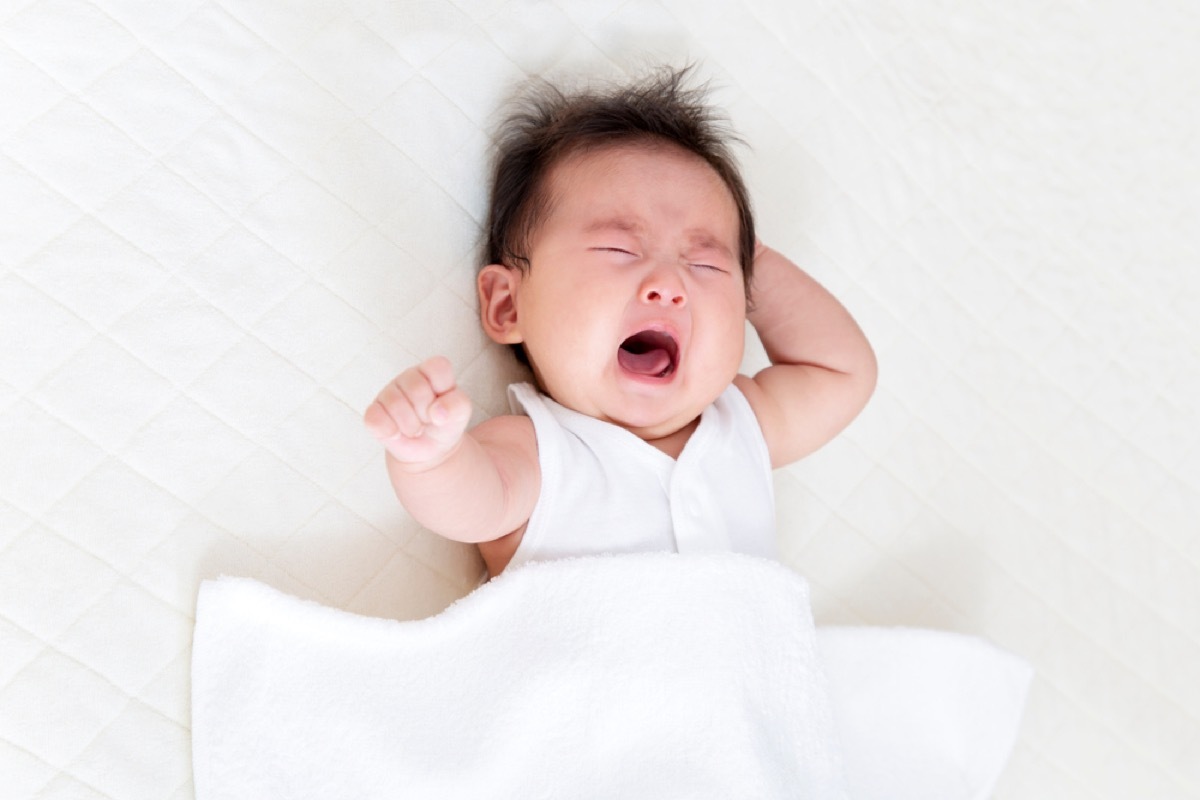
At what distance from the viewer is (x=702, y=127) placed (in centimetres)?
118

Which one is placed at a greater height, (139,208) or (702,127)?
(702,127)

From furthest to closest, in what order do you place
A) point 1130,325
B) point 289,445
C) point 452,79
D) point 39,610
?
1. point 1130,325
2. point 452,79
3. point 289,445
4. point 39,610

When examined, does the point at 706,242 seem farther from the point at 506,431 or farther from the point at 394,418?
the point at 394,418

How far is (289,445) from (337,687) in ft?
0.72

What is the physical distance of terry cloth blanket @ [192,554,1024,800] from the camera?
2.87 feet

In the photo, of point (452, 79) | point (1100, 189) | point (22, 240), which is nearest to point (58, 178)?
point (22, 240)

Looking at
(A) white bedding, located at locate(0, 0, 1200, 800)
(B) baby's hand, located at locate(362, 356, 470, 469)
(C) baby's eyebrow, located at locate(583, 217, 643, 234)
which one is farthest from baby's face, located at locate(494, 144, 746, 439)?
(B) baby's hand, located at locate(362, 356, 470, 469)

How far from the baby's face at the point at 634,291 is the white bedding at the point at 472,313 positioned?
0.11 metres

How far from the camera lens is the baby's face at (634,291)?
99 centimetres

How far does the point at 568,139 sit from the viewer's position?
1.08 metres

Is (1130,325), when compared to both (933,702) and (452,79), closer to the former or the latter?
(933,702)

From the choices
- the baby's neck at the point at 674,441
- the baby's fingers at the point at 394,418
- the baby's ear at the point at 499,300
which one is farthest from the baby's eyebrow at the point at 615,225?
the baby's fingers at the point at 394,418

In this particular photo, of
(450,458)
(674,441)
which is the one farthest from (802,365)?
(450,458)

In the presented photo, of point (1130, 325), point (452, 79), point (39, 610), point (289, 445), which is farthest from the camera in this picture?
→ point (1130, 325)
